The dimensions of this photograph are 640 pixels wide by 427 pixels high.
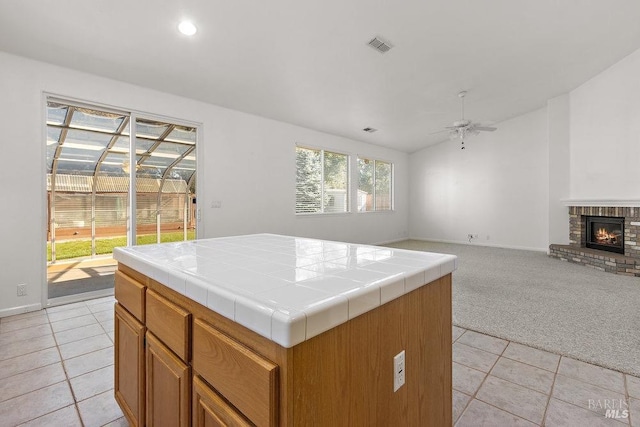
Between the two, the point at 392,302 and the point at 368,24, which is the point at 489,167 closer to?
the point at 368,24

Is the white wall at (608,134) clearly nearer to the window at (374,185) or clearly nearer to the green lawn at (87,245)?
the window at (374,185)

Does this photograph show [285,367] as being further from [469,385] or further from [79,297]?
[79,297]

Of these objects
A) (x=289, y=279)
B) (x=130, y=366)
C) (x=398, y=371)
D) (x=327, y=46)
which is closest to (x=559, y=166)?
(x=327, y=46)

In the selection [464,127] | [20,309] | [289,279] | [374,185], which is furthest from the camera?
[374,185]

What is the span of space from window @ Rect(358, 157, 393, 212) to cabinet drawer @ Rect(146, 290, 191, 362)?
21.1 feet

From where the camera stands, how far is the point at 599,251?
17.1 feet

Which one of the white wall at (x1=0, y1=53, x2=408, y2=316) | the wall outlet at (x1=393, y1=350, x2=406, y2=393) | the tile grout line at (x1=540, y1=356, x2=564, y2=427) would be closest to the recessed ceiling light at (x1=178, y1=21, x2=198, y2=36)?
the white wall at (x1=0, y1=53, x2=408, y2=316)

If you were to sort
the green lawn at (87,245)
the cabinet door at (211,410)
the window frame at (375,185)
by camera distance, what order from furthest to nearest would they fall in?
1. the window frame at (375,185)
2. the green lawn at (87,245)
3. the cabinet door at (211,410)

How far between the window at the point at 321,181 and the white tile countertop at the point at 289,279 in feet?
15.1

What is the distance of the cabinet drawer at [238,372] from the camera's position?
601 mm

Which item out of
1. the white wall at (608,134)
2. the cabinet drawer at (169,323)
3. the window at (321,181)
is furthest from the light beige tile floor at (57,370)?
the white wall at (608,134)

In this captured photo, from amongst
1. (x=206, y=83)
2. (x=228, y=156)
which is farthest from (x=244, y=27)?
(x=228, y=156)

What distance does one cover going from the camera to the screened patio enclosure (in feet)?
13.4

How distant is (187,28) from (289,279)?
3.09 metres
